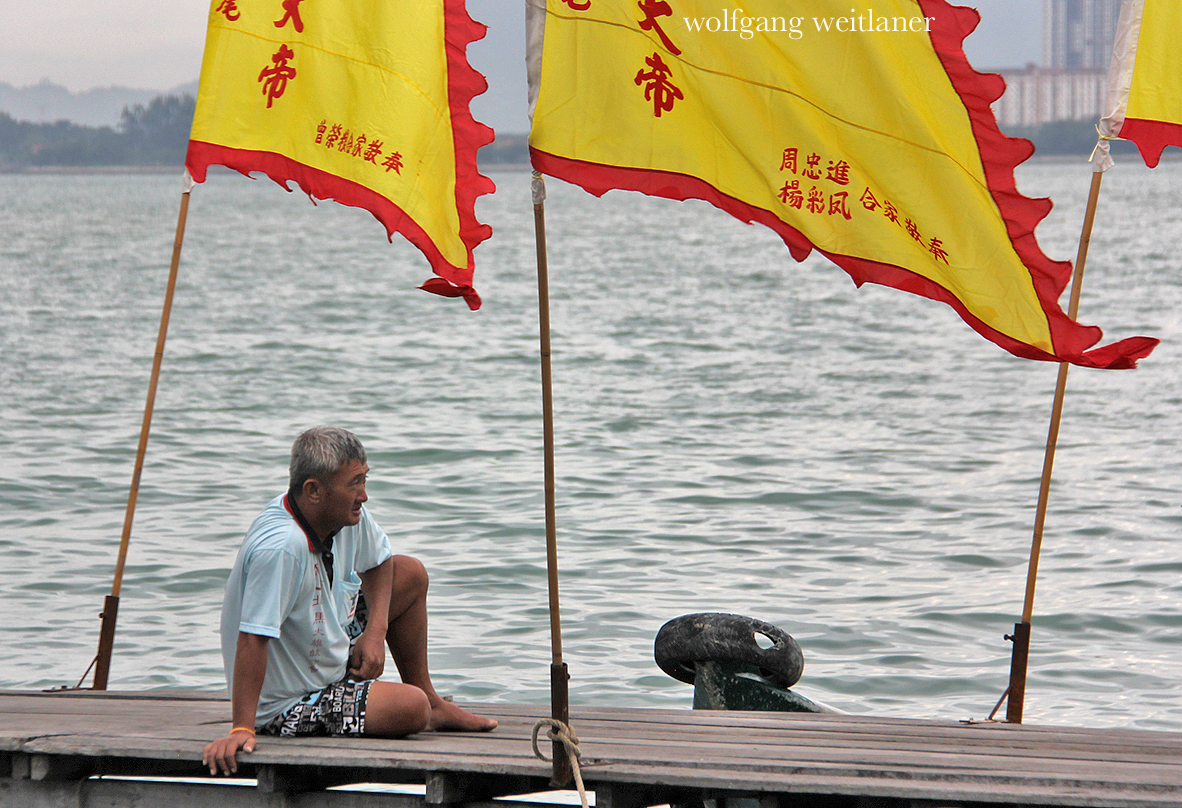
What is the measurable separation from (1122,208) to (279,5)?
77.2m

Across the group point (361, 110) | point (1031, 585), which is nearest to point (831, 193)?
point (361, 110)

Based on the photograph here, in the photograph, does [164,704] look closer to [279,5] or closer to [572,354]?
[279,5]

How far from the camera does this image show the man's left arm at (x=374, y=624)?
442 cm

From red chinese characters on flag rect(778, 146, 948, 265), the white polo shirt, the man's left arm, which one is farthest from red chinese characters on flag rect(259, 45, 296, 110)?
red chinese characters on flag rect(778, 146, 948, 265)

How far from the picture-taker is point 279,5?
16.8 ft

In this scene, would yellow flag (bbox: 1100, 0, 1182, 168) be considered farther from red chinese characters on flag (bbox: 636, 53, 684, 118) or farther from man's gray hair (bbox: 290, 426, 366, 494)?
man's gray hair (bbox: 290, 426, 366, 494)

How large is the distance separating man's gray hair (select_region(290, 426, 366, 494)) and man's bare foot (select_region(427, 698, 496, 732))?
0.93 meters

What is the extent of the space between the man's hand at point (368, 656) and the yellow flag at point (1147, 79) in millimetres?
3116

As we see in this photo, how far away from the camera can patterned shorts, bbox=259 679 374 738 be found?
421cm

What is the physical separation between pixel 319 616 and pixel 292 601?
140mm

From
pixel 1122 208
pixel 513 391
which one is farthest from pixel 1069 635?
pixel 1122 208

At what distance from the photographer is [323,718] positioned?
422 centimetres

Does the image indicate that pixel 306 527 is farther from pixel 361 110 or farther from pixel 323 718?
pixel 361 110

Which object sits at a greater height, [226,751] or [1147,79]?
[1147,79]
